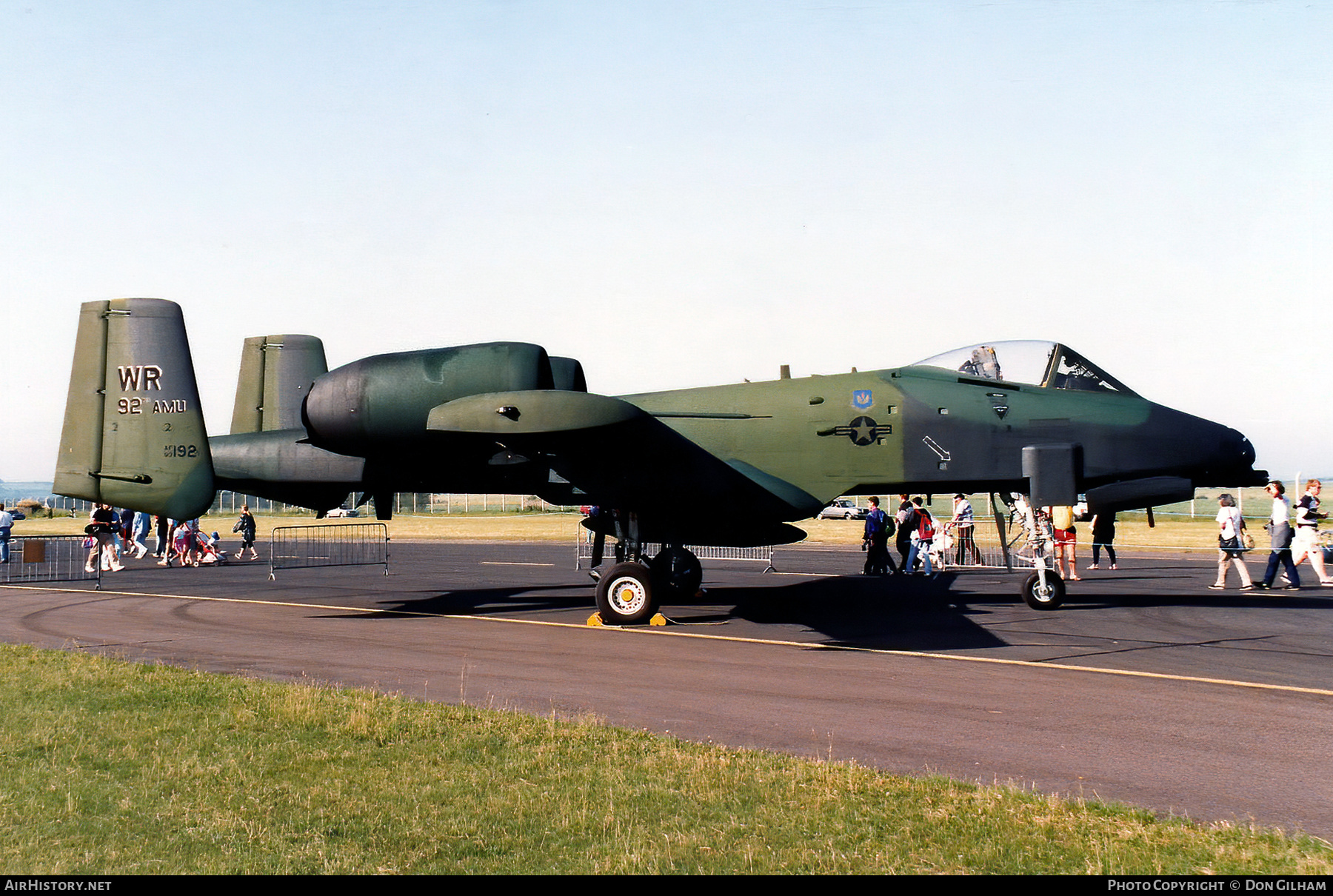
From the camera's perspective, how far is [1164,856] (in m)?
4.92

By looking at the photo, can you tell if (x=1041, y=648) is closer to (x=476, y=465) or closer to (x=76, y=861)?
(x=476, y=465)

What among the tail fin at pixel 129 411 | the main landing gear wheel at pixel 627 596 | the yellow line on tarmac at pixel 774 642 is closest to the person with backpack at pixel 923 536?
the main landing gear wheel at pixel 627 596

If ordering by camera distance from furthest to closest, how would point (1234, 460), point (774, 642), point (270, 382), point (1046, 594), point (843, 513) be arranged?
point (843, 513)
point (270, 382)
point (1046, 594)
point (1234, 460)
point (774, 642)

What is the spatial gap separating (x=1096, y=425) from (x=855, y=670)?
707 centimetres

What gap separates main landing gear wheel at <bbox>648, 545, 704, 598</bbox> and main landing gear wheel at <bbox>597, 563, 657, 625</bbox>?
2665mm

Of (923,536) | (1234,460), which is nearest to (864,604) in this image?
(1234,460)

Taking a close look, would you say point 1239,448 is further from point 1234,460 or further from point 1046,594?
→ point 1046,594

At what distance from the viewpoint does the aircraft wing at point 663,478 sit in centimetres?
1348

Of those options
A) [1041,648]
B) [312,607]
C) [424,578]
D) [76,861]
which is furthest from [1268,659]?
[424,578]

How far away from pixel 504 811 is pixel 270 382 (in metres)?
17.3

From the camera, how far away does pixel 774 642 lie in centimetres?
1309

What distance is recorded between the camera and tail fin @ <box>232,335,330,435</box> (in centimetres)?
2067

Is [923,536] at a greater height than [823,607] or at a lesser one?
greater

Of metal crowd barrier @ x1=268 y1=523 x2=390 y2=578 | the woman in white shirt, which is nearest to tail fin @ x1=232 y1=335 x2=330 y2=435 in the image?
metal crowd barrier @ x1=268 y1=523 x2=390 y2=578
